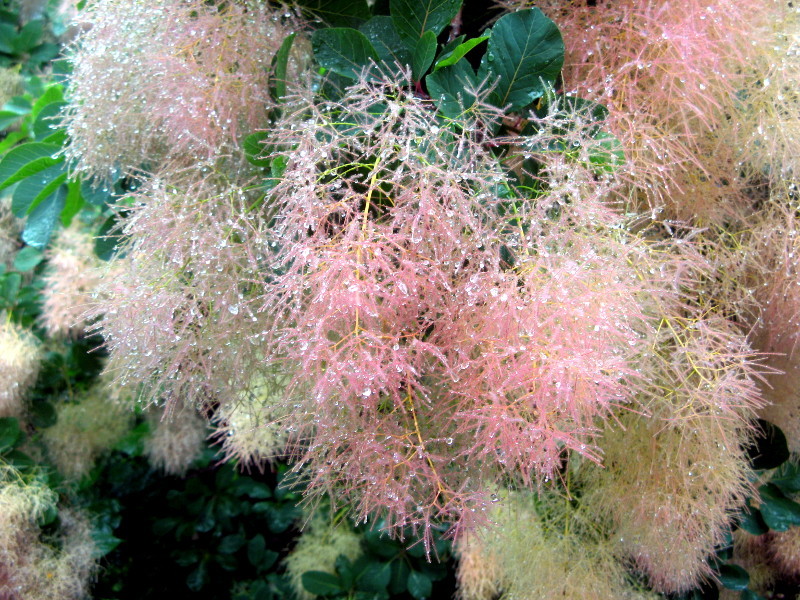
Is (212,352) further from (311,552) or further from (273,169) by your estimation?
(311,552)

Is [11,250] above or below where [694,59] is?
below

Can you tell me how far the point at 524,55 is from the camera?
576 mm

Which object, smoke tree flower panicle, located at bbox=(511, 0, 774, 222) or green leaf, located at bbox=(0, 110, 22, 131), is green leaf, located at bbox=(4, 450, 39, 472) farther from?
smoke tree flower panicle, located at bbox=(511, 0, 774, 222)

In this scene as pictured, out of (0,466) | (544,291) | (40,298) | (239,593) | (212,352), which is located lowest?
(239,593)

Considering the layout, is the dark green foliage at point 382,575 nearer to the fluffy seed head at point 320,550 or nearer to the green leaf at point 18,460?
the fluffy seed head at point 320,550

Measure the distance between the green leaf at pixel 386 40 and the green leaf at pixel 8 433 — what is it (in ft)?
3.67

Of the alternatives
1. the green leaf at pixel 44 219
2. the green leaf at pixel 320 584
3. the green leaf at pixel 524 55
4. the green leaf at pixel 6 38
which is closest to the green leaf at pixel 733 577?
the green leaf at pixel 320 584

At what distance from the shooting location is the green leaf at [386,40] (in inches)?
25.2

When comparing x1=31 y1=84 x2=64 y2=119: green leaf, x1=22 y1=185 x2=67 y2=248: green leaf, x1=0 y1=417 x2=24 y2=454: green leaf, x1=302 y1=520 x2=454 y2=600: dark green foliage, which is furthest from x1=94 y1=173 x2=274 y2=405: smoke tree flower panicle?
x1=0 y1=417 x2=24 y2=454: green leaf

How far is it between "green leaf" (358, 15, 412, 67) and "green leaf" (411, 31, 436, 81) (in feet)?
0.12

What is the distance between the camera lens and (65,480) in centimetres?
136

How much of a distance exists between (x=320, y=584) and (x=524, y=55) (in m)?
1.06

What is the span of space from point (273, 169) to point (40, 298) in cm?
114

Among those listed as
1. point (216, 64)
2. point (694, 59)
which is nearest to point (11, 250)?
point (216, 64)
